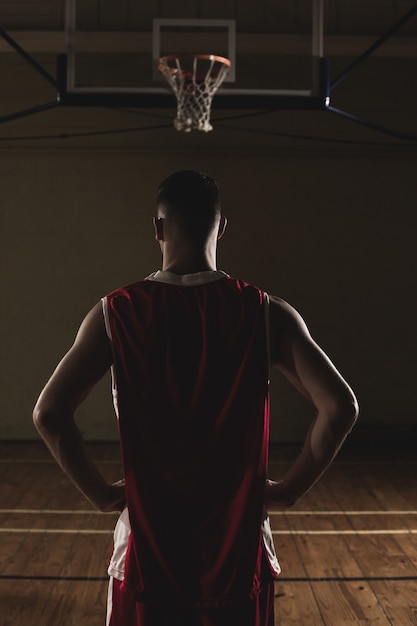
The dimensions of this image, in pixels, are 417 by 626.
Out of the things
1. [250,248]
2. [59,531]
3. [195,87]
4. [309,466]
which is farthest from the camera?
[250,248]

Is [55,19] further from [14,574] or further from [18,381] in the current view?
[14,574]

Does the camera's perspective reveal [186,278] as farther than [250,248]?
No

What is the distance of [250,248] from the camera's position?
22.4 feet

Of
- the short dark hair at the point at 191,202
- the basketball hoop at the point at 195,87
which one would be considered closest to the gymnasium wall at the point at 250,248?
the basketball hoop at the point at 195,87

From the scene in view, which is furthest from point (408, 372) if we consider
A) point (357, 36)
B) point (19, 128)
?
point (19, 128)

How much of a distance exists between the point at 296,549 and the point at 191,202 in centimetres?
297

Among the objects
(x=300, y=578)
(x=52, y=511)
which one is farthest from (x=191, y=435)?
(x=52, y=511)

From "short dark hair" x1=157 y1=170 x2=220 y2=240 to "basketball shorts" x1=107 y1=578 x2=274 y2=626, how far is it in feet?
2.21

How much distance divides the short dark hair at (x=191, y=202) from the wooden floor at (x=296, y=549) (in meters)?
2.12

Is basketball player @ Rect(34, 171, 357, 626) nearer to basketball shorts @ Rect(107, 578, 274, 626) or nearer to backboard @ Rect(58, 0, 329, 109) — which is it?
basketball shorts @ Rect(107, 578, 274, 626)

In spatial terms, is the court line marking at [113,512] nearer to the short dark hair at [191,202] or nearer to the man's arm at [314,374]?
the man's arm at [314,374]

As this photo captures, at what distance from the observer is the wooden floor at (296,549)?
3051 millimetres

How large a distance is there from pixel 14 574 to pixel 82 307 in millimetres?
3640

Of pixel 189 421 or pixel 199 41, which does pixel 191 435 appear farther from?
pixel 199 41
